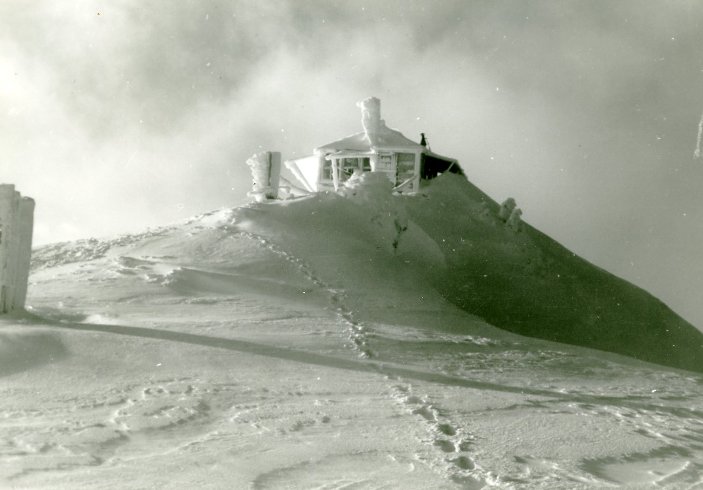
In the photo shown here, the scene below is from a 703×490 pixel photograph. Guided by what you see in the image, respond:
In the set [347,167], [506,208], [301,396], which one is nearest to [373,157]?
[347,167]

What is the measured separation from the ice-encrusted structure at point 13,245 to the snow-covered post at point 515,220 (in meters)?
20.1

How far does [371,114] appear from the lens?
103 ft

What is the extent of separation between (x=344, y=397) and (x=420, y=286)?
10.4 metres

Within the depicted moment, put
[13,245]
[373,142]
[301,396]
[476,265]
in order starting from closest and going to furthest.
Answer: [301,396] < [13,245] < [476,265] < [373,142]

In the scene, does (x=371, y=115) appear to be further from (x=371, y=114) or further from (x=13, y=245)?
(x=13, y=245)

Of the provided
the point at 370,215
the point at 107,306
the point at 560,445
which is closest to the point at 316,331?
the point at 107,306

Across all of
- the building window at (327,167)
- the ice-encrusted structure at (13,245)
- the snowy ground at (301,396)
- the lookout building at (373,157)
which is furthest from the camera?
the building window at (327,167)

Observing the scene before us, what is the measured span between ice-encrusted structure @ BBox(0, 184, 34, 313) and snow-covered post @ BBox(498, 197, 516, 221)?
2024cm

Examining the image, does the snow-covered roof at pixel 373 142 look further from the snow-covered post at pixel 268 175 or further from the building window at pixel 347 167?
the snow-covered post at pixel 268 175

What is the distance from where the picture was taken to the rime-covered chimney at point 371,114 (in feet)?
103

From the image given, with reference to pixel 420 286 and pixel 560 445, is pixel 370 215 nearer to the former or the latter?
pixel 420 286

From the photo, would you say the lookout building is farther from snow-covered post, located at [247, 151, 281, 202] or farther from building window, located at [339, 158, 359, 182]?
snow-covered post, located at [247, 151, 281, 202]

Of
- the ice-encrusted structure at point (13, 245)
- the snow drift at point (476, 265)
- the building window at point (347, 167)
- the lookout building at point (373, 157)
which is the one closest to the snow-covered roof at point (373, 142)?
the lookout building at point (373, 157)

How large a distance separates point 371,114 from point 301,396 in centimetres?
2367
